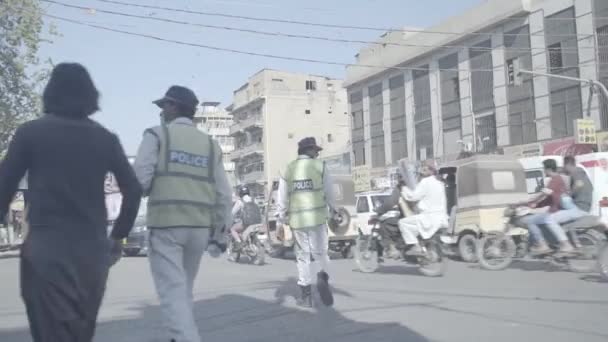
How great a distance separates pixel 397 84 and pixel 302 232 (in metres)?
35.0

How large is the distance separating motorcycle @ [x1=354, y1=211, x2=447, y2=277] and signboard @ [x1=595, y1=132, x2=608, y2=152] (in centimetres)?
1783

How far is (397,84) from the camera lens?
134 ft

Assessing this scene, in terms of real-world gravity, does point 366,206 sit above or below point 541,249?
above

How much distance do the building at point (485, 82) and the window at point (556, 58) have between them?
5 cm

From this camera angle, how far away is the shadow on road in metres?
5.35

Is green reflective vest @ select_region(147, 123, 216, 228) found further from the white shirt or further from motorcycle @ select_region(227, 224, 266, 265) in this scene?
motorcycle @ select_region(227, 224, 266, 265)

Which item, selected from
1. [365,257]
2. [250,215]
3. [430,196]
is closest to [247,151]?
[250,215]

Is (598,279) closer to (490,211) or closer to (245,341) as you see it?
Answer: (490,211)

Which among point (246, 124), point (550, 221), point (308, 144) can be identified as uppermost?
point (246, 124)

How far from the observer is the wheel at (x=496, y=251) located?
1073 cm

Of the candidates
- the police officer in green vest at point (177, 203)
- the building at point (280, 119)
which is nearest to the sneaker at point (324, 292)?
the police officer in green vest at point (177, 203)

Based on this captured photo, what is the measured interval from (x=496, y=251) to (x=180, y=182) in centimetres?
811

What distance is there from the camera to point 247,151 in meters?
67.8

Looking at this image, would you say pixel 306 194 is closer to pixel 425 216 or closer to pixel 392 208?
pixel 425 216
